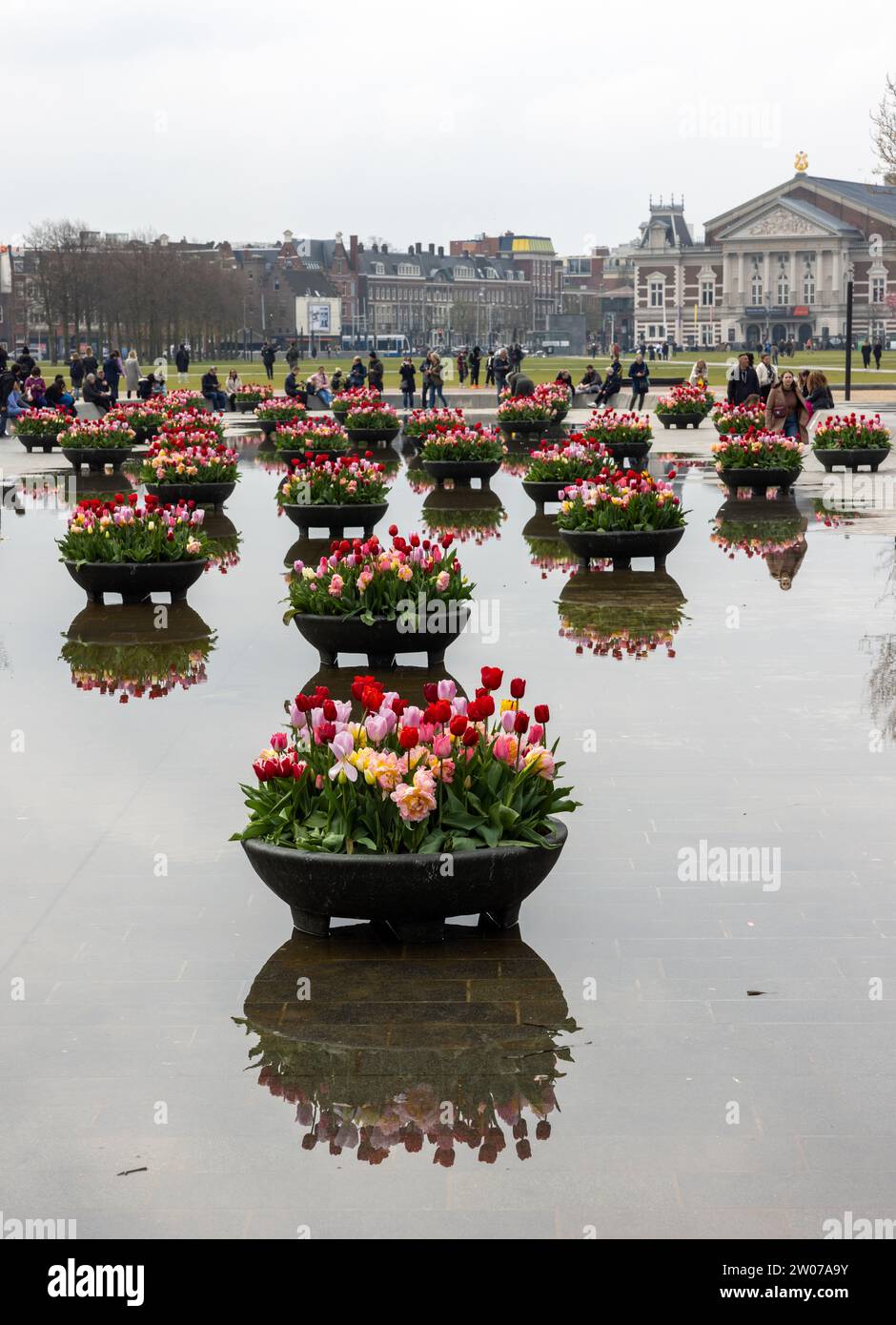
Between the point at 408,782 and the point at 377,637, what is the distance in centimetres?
548

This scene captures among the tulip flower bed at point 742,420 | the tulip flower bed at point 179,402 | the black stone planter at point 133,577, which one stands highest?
the tulip flower bed at point 179,402

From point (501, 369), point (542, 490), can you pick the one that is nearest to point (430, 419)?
point (542, 490)

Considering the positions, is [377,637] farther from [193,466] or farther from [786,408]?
[786,408]

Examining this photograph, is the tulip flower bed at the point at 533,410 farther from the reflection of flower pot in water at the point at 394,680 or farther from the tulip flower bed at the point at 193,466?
the reflection of flower pot in water at the point at 394,680

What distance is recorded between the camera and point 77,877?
756cm

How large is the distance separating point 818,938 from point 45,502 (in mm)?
20330

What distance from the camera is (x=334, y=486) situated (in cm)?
1991

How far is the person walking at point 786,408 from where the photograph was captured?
26.0m

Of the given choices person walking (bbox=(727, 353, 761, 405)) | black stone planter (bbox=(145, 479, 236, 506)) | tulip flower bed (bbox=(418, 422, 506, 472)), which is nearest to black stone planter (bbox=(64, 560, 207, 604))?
black stone planter (bbox=(145, 479, 236, 506))

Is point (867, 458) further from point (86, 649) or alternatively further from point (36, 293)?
point (36, 293)

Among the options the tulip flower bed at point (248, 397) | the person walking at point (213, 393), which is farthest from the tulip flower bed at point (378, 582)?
the tulip flower bed at point (248, 397)

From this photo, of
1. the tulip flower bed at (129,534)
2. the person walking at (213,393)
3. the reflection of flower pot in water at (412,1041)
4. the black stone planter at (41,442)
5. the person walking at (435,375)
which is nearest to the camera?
the reflection of flower pot in water at (412,1041)

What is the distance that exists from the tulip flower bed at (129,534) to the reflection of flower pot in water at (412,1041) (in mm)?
8367

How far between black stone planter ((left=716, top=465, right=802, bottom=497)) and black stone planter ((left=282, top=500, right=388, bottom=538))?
6.23 meters
